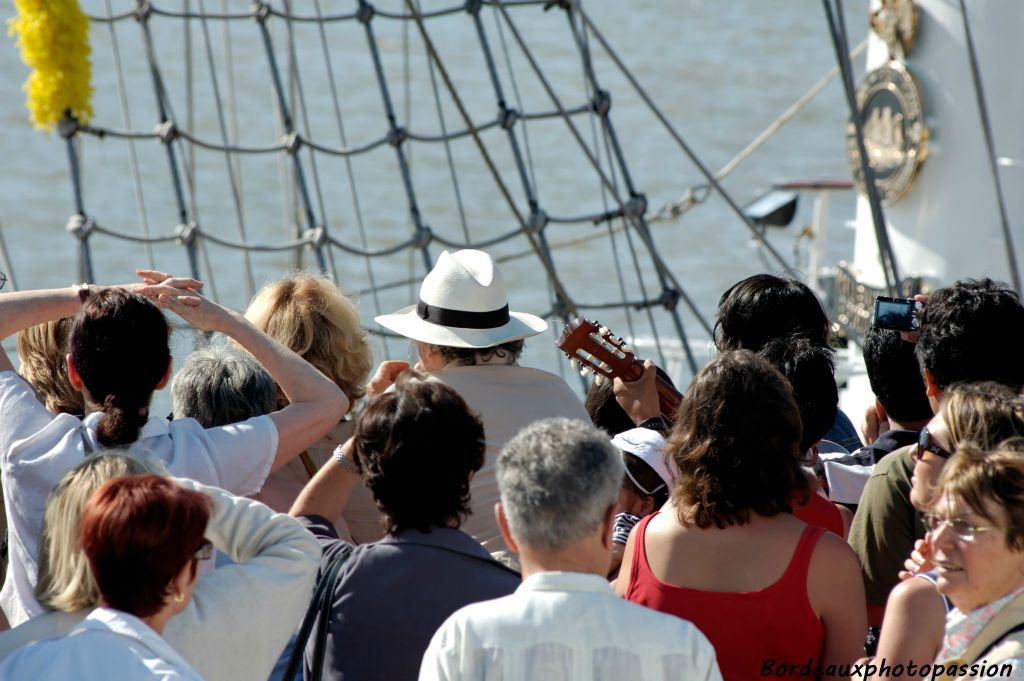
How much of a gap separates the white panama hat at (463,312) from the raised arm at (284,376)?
0.26 metres

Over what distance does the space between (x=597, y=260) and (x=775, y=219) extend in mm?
4328

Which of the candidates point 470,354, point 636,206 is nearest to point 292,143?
point 636,206

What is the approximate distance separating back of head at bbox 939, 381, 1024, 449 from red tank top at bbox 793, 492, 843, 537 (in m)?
0.27

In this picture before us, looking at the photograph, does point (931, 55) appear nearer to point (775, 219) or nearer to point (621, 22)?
point (775, 219)

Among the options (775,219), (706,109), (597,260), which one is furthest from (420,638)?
(706,109)

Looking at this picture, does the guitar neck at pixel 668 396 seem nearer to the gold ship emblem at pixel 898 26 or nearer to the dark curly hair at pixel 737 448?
the dark curly hair at pixel 737 448

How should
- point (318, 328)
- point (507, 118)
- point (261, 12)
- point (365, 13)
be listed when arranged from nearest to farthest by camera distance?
point (318, 328) < point (507, 118) < point (365, 13) < point (261, 12)

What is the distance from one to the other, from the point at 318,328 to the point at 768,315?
70 centimetres

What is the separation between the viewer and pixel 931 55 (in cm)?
501

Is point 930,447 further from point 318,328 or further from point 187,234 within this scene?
point 187,234

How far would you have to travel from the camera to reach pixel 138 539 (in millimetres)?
1312

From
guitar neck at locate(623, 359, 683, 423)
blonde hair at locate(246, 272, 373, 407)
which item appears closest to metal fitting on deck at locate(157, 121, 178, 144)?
blonde hair at locate(246, 272, 373, 407)

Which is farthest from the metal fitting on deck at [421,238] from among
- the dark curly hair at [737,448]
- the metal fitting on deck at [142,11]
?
the dark curly hair at [737,448]

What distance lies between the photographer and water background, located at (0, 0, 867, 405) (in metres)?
10.5
